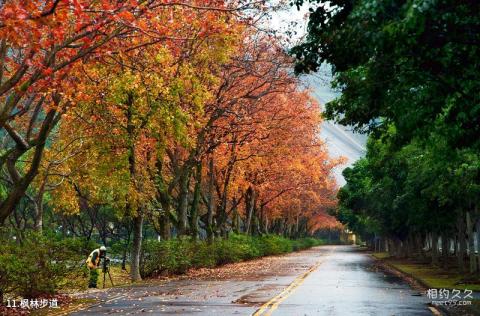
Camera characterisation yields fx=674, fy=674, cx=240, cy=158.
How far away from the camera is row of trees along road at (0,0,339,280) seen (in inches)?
535

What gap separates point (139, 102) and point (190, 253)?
42.3ft

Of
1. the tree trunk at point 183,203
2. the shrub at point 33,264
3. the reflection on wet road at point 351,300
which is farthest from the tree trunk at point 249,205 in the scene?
the shrub at point 33,264

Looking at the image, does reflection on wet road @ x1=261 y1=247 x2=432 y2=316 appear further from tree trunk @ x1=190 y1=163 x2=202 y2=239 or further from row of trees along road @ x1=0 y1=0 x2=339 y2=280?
tree trunk @ x1=190 y1=163 x2=202 y2=239

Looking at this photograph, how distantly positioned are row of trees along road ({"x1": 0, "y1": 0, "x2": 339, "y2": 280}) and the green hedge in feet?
4.24

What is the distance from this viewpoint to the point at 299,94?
139ft

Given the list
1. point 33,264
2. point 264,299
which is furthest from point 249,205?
point 33,264

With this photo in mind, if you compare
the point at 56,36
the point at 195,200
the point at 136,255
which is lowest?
the point at 136,255

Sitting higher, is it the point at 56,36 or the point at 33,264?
the point at 56,36

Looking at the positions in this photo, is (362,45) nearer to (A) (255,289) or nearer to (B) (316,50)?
(B) (316,50)

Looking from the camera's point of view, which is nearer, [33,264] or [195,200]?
[33,264]

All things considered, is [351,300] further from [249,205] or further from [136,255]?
[249,205]

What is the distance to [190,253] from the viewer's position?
112 ft

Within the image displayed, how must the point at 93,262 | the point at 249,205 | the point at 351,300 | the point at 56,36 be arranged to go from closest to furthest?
1. the point at 56,36
2. the point at 351,300
3. the point at 93,262
4. the point at 249,205

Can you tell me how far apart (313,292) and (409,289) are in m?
3.98
